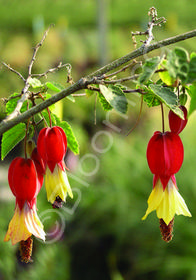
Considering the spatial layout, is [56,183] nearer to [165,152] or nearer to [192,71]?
[165,152]

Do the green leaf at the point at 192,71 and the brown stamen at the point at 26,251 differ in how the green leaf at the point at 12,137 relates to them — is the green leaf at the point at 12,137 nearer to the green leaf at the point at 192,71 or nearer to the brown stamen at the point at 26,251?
the brown stamen at the point at 26,251

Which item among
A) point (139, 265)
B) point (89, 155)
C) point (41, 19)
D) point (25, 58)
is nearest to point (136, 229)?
point (139, 265)

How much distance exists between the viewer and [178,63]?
56cm

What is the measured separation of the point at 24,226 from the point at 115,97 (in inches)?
10.5

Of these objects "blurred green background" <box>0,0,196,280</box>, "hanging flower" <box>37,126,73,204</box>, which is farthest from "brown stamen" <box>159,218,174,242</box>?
"blurred green background" <box>0,0,196,280</box>

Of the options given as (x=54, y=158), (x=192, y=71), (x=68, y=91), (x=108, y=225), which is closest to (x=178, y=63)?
(x=192, y=71)

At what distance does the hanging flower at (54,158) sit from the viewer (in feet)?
2.25

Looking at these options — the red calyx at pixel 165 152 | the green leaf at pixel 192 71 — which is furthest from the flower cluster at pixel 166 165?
the green leaf at pixel 192 71

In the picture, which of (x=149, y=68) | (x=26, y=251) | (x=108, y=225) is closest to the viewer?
(x=149, y=68)

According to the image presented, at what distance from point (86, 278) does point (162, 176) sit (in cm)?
247

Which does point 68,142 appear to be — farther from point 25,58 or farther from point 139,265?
point 25,58

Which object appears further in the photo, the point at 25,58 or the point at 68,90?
the point at 25,58

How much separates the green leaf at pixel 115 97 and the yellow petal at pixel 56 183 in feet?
0.61

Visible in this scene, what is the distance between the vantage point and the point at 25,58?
25.0 ft
